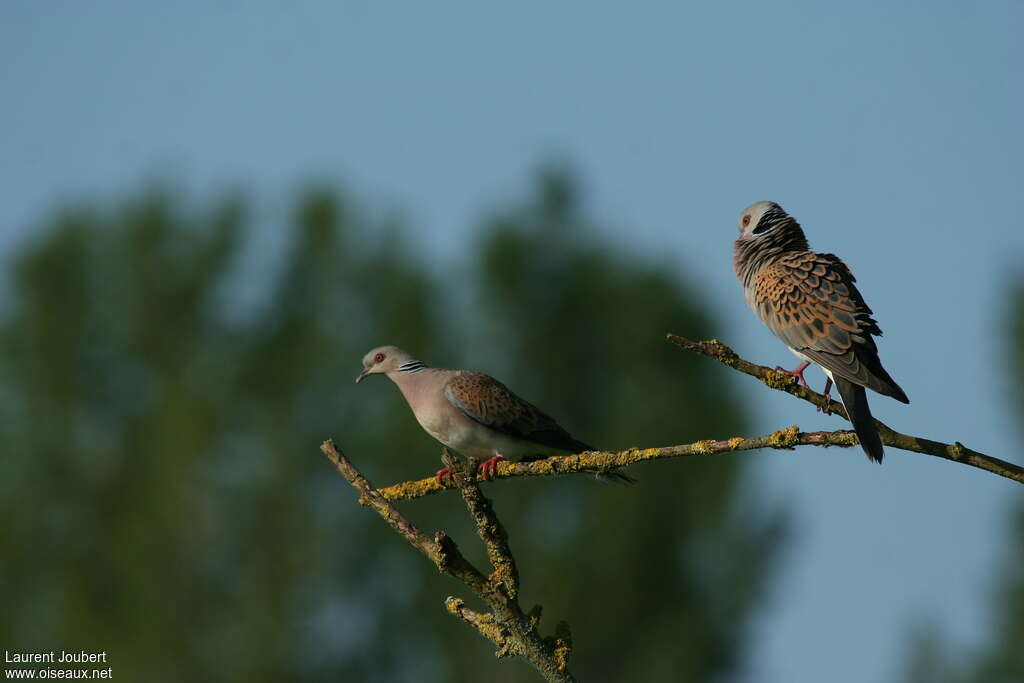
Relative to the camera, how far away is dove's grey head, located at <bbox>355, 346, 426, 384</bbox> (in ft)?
25.7

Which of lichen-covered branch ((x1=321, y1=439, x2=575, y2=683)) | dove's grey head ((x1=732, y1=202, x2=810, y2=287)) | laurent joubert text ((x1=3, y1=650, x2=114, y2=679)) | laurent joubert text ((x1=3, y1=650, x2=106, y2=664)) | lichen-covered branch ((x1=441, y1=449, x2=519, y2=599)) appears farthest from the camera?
laurent joubert text ((x1=3, y1=650, x2=106, y2=664))

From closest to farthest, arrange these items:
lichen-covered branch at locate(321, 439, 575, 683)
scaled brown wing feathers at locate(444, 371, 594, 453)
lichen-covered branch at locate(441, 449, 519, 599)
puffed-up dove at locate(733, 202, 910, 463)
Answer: lichen-covered branch at locate(321, 439, 575, 683) < lichen-covered branch at locate(441, 449, 519, 599) < puffed-up dove at locate(733, 202, 910, 463) < scaled brown wing feathers at locate(444, 371, 594, 453)

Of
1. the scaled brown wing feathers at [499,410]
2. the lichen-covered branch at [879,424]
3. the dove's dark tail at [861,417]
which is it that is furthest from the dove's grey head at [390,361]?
the lichen-covered branch at [879,424]

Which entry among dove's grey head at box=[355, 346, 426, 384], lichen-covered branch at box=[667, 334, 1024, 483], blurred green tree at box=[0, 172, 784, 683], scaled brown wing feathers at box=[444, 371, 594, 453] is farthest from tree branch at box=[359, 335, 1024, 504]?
blurred green tree at box=[0, 172, 784, 683]

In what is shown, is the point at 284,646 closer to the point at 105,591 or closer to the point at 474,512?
Result: the point at 105,591

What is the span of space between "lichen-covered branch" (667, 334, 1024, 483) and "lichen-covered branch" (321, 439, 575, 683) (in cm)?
83

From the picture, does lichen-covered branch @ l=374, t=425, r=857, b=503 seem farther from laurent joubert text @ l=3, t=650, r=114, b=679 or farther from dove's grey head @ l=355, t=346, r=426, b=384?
laurent joubert text @ l=3, t=650, r=114, b=679

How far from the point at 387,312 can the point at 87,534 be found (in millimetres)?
8083

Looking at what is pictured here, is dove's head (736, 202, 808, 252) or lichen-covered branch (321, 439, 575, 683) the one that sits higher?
dove's head (736, 202, 808, 252)

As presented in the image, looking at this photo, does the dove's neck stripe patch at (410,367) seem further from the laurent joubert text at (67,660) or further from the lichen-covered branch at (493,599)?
the laurent joubert text at (67,660)

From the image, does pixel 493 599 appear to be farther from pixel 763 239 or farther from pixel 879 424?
pixel 763 239

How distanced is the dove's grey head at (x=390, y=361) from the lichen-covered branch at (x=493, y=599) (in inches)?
153

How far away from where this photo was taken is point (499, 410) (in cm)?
709

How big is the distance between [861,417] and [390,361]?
3822 mm
